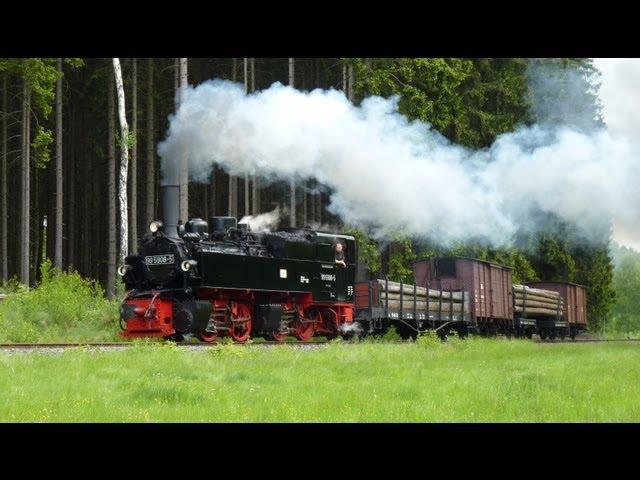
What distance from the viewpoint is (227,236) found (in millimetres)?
22250

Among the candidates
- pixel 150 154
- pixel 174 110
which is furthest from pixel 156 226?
pixel 174 110

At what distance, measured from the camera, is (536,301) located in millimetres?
34812

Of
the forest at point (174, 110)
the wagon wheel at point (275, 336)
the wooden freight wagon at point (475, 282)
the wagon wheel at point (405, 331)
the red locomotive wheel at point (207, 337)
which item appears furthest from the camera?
the forest at point (174, 110)

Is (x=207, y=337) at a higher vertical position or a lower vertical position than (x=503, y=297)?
lower

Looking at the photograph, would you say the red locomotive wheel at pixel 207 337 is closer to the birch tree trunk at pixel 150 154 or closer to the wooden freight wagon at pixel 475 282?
the wooden freight wagon at pixel 475 282

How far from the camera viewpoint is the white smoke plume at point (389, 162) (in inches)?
961

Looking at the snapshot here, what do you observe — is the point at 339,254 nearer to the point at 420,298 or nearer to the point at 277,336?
the point at 277,336

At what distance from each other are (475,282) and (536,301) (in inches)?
226

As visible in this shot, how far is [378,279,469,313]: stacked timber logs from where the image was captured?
2641cm

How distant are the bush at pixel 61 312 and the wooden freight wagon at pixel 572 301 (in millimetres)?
19816

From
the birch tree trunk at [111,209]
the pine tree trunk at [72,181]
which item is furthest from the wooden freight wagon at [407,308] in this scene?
the pine tree trunk at [72,181]

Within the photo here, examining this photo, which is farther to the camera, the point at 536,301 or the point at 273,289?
the point at 536,301

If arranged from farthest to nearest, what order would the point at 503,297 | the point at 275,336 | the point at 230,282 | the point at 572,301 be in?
1. the point at 572,301
2. the point at 503,297
3. the point at 275,336
4. the point at 230,282

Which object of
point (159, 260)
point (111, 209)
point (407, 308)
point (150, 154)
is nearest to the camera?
point (159, 260)
